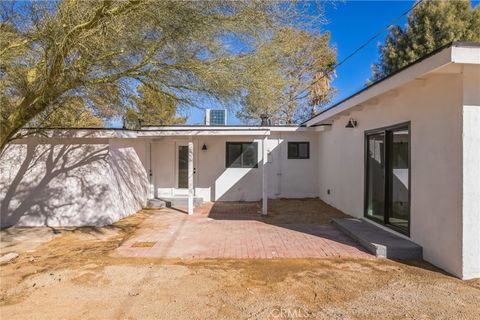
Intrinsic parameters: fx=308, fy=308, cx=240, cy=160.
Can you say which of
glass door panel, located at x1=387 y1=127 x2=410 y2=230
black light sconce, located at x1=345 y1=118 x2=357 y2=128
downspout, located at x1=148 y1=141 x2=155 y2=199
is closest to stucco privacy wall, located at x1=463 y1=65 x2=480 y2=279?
glass door panel, located at x1=387 y1=127 x2=410 y2=230

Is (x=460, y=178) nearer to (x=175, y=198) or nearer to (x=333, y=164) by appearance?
(x=333, y=164)

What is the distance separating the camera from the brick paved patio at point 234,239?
556 cm

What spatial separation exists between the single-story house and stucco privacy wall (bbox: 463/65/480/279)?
14mm

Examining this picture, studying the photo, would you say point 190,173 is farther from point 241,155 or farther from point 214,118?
point 214,118

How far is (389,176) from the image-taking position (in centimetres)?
654

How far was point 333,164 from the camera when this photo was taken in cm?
1056

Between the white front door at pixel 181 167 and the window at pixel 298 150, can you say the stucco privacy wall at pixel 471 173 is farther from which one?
the white front door at pixel 181 167

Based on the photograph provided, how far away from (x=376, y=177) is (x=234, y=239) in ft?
11.7

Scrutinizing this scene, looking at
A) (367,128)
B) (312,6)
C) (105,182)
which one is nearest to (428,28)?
(367,128)

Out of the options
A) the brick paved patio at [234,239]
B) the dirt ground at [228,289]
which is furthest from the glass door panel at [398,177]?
the dirt ground at [228,289]

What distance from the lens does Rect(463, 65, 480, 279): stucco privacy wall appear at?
4242mm

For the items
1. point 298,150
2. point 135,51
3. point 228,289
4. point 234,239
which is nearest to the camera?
point 228,289

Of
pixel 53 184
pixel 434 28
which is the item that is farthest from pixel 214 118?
pixel 434 28

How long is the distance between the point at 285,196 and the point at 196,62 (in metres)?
8.45
